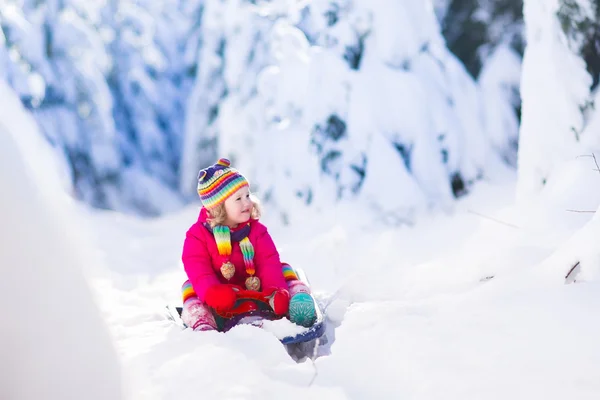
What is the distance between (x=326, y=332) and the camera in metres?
2.80

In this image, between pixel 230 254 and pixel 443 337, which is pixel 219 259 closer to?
pixel 230 254

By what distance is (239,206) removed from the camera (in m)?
2.97

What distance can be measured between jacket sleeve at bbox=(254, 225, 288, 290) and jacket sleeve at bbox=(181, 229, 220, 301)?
0.91ft

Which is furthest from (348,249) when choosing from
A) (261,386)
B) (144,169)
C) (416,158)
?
(144,169)

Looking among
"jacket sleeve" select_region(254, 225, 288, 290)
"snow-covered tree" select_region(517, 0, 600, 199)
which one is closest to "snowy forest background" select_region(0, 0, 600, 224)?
"snow-covered tree" select_region(517, 0, 600, 199)

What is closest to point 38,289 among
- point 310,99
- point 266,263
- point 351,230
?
point 266,263

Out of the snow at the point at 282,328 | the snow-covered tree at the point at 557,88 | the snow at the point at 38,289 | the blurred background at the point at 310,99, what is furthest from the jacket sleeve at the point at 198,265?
the blurred background at the point at 310,99

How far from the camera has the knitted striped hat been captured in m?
2.95

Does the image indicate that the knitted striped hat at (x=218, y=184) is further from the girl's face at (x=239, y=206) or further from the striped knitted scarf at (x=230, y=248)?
the striped knitted scarf at (x=230, y=248)

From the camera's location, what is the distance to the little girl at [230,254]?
2799 millimetres

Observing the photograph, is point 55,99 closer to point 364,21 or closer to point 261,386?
point 364,21

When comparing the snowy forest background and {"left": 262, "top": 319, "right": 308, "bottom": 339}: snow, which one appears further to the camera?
the snowy forest background

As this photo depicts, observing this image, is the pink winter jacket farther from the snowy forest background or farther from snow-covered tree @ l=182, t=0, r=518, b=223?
snow-covered tree @ l=182, t=0, r=518, b=223

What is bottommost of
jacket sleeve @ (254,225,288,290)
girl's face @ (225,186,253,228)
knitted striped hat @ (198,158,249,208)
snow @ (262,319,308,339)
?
snow @ (262,319,308,339)
